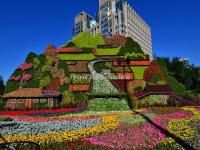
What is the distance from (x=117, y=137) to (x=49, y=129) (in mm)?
4213

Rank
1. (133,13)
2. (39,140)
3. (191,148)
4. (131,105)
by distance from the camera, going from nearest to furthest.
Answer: (191,148) < (39,140) < (131,105) < (133,13)

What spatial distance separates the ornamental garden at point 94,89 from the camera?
23.7 metres

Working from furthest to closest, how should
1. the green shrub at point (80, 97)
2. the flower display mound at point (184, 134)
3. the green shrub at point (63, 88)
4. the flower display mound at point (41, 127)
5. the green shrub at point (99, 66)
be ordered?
the green shrub at point (99, 66), the green shrub at point (63, 88), the green shrub at point (80, 97), the flower display mound at point (41, 127), the flower display mound at point (184, 134)

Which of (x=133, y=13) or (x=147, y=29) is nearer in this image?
(x=133, y=13)

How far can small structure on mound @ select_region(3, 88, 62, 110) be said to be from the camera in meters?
39.1

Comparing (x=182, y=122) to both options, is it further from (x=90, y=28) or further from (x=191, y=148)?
(x=90, y=28)

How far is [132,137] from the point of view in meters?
15.5

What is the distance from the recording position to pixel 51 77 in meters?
44.4

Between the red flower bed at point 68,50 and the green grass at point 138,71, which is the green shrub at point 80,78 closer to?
the red flower bed at point 68,50

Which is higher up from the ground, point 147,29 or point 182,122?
point 147,29

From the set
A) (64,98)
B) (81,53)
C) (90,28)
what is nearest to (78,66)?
(81,53)

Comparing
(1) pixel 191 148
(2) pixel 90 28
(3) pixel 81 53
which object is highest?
(2) pixel 90 28

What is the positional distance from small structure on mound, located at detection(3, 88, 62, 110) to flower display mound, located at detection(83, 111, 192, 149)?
73.4 ft

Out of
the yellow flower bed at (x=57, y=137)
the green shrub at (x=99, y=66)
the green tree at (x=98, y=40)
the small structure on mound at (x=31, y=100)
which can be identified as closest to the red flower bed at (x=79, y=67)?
the green shrub at (x=99, y=66)
